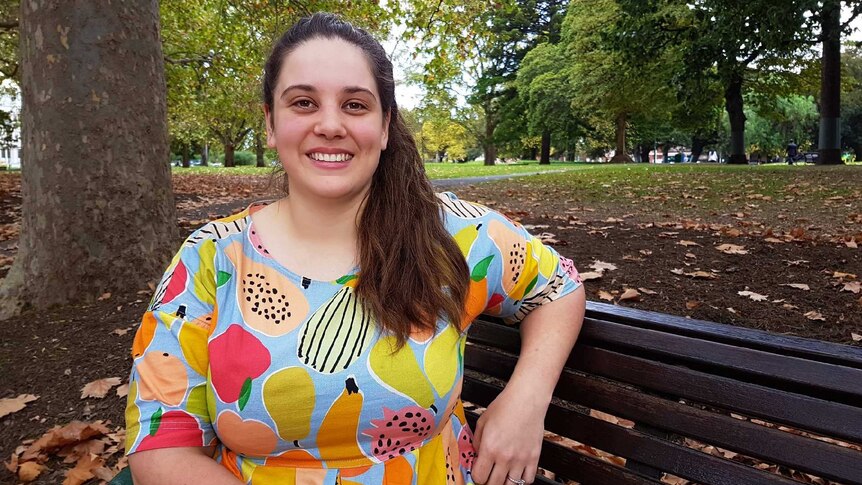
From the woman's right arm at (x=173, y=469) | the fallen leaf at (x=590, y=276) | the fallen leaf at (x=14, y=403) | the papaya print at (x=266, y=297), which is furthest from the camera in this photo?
the fallen leaf at (x=590, y=276)

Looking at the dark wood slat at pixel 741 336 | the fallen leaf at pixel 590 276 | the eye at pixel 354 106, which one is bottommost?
the fallen leaf at pixel 590 276

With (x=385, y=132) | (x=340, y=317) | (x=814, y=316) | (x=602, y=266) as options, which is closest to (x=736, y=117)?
(x=602, y=266)

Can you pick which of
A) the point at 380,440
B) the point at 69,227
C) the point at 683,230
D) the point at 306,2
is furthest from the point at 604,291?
the point at 306,2

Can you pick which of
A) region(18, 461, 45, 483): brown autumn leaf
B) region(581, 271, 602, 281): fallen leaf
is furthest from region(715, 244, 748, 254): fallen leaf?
region(18, 461, 45, 483): brown autumn leaf

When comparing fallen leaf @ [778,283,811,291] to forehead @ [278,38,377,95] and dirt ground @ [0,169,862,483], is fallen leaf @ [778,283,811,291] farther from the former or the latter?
forehead @ [278,38,377,95]

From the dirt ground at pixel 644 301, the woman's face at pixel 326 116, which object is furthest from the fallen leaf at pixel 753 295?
the woman's face at pixel 326 116

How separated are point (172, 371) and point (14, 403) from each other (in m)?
2.51

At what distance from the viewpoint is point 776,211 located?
27.2 feet

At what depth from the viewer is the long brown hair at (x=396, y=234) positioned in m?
1.53

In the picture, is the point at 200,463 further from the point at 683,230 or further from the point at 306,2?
the point at 306,2

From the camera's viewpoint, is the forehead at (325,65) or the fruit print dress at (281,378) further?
the forehead at (325,65)

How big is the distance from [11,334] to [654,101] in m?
25.5

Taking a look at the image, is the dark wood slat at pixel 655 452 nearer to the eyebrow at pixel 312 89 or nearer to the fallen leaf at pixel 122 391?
the eyebrow at pixel 312 89

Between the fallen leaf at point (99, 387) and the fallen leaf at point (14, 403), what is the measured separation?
9.8 inches
